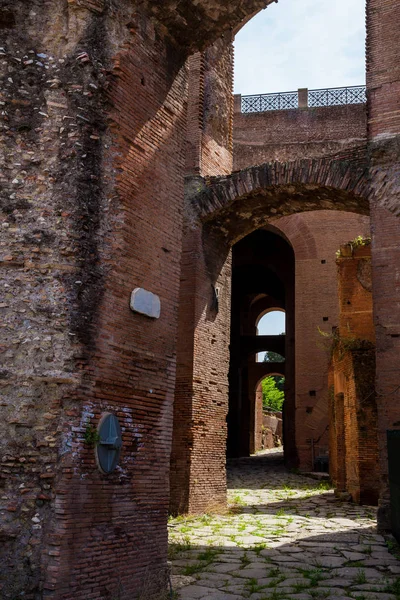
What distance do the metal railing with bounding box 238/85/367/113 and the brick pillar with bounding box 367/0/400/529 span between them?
1184 centimetres

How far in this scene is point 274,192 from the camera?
9.95 meters

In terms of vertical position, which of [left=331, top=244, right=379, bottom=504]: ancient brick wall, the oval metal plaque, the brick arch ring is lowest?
the oval metal plaque

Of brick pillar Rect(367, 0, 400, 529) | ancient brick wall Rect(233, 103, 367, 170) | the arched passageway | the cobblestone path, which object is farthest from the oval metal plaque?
ancient brick wall Rect(233, 103, 367, 170)

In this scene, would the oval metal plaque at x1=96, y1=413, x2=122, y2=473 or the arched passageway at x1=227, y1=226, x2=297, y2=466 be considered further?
the arched passageway at x1=227, y1=226, x2=297, y2=466

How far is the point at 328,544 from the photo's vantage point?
7.31 meters

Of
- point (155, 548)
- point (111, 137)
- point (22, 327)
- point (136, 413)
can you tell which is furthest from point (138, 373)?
point (111, 137)

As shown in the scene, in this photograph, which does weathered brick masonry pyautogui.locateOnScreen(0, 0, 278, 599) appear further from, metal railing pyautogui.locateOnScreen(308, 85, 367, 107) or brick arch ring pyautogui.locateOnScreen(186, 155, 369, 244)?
metal railing pyautogui.locateOnScreen(308, 85, 367, 107)

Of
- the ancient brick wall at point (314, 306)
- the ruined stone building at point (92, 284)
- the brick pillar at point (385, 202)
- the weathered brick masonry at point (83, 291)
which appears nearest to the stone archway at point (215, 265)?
the brick pillar at point (385, 202)

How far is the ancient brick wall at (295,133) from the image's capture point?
20.4 m

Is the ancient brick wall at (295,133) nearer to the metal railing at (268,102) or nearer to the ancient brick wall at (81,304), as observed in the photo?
the metal railing at (268,102)

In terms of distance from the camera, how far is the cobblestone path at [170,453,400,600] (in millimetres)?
5247

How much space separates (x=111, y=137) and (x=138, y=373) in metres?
1.89

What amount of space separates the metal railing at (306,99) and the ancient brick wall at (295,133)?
29cm

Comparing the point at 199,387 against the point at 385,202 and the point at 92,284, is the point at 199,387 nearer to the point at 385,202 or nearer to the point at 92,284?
the point at 385,202
